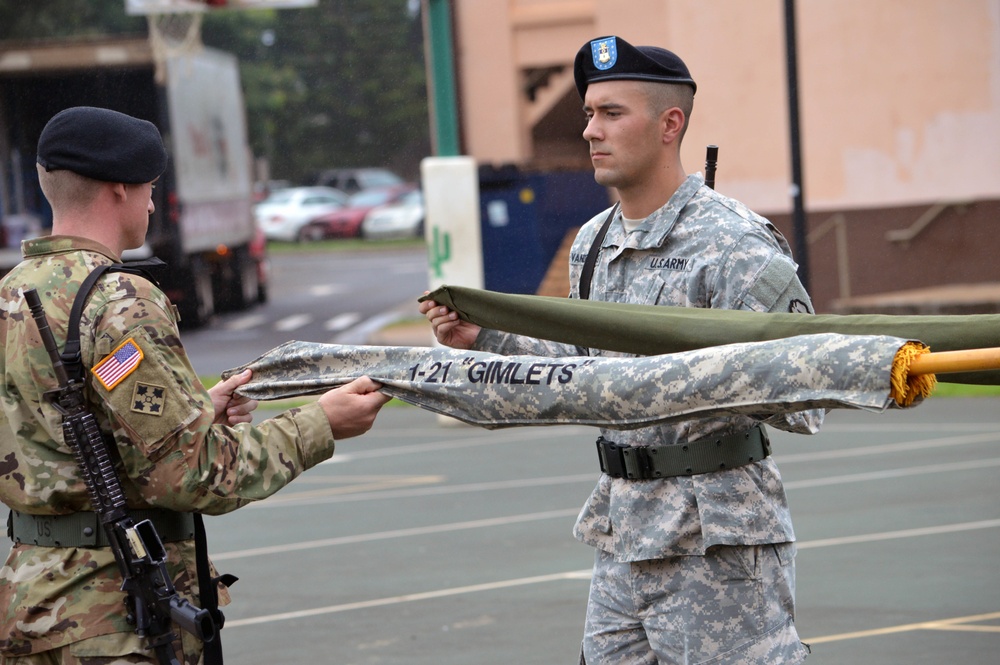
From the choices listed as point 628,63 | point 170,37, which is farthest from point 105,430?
point 170,37

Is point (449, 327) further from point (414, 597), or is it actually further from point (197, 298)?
point (197, 298)

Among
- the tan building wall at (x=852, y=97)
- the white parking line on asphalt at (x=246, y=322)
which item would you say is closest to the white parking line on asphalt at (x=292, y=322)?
the white parking line on asphalt at (x=246, y=322)

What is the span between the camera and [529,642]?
6785mm

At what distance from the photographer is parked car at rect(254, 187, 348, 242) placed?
155 feet

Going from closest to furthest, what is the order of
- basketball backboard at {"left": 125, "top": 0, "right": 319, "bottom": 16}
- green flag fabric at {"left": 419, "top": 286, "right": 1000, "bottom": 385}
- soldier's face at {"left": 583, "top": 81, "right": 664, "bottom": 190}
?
green flag fabric at {"left": 419, "top": 286, "right": 1000, "bottom": 385}
soldier's face at {"left": 583, "top": 81, "right": 664, "bottom": 190}
basketball backboard at {"left": 125, "top": 0, "right": 319, "bottom": 16}

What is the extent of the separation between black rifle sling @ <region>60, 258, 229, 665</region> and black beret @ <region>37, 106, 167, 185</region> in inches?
8.6

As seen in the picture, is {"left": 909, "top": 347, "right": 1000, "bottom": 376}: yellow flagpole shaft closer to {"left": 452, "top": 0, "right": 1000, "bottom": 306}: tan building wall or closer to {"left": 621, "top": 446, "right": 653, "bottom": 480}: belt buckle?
{"left": 621, "top": 446, "right": 653, "bottom": 480}: belt buckle

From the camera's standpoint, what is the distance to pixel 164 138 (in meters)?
21.9

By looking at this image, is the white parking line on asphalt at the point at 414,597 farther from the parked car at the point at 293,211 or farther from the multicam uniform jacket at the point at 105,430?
the parked car at the point at 293,211

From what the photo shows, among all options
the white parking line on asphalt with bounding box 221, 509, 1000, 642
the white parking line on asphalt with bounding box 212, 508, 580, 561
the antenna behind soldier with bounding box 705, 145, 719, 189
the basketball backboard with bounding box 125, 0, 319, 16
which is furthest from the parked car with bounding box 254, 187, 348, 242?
the antenna behind soldier with bounding box 705, 145, 719, 189

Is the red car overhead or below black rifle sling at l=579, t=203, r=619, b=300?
below

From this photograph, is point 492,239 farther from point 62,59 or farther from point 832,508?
point 832,508

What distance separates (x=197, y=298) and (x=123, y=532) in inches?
854

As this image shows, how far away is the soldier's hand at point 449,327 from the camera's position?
4191 mm
